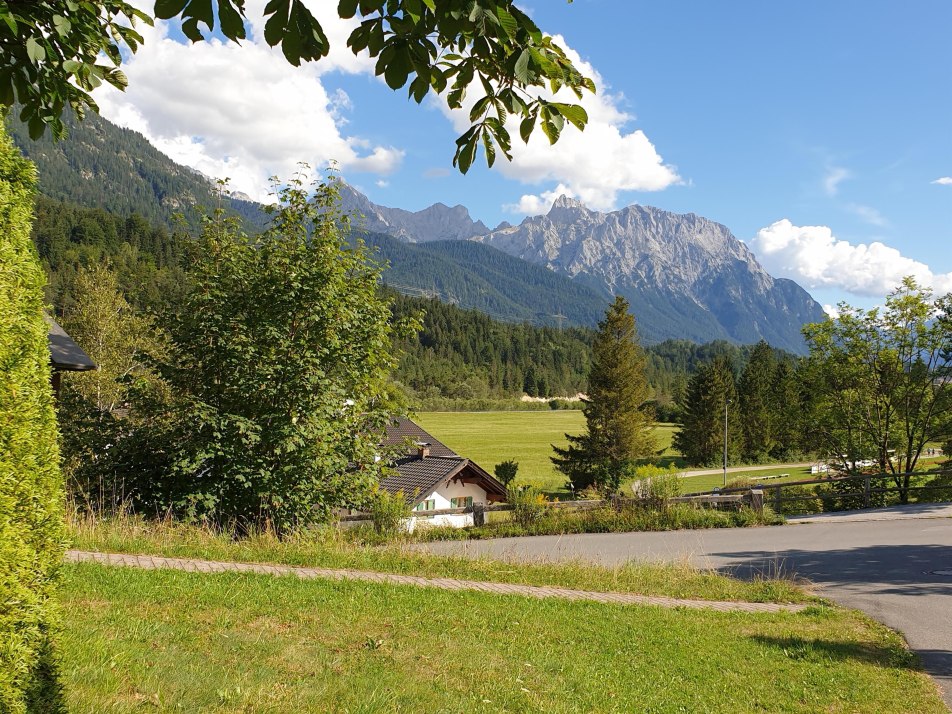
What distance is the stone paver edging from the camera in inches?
321

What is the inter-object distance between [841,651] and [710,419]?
61.8m

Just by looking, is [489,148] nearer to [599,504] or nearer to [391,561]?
[391,561]

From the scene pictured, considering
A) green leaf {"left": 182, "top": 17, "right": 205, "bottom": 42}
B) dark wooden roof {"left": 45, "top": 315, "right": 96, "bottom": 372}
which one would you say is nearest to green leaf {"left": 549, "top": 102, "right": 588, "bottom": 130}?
green leaf {"left": 182, "top": 17, "right": 205, "bottom": 42}

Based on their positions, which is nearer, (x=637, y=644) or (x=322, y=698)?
(x=322, y=698)

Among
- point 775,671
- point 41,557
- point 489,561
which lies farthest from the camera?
point 489,561

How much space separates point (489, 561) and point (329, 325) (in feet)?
16.5

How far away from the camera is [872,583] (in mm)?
11539

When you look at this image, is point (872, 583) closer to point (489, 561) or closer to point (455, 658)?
point (489, 561)

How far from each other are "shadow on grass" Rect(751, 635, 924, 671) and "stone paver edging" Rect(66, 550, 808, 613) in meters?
1.67

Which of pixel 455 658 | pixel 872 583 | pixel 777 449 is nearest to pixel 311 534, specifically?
pixel 455 658

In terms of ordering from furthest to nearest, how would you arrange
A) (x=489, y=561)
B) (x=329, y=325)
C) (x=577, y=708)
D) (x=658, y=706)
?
(x=329, y=325) → (x=489, y=561) → (x=658, y=706) → (x=577, y=708)

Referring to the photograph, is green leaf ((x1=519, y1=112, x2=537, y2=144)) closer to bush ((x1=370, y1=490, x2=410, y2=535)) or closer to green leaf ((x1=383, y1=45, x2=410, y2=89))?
green leaf ((x1=383, y1=45, x2=410, y2=89))

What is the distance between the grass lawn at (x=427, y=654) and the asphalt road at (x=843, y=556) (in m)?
0.95

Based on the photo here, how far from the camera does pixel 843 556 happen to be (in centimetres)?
1418
